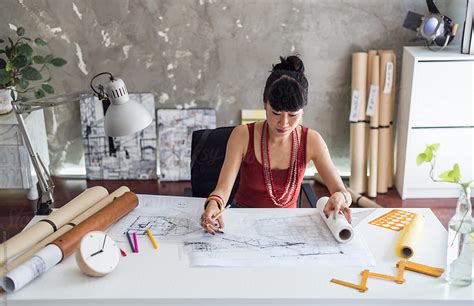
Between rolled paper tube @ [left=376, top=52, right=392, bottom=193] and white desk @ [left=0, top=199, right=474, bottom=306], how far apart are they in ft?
7.27

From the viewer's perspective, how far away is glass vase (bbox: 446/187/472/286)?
175cm

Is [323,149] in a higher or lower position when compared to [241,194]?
higher

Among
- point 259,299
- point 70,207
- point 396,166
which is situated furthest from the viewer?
point 396,166

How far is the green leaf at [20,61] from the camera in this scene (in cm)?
380

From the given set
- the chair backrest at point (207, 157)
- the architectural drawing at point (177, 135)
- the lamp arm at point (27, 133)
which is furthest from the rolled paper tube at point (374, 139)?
the lamp arm at point (27, 133)

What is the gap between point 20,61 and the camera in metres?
3.81

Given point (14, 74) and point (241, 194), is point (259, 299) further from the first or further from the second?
point (14, 74)

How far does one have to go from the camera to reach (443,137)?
3.88 m

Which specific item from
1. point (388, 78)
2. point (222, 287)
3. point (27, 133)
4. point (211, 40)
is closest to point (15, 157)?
point (211, 40)

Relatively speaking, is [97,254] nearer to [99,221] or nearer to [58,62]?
[99,221]

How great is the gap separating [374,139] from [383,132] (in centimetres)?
8

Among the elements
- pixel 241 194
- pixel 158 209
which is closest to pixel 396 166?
pixel 241 194

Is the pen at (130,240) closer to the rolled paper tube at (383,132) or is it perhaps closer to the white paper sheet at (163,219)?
the white paper sheet at (163,219)

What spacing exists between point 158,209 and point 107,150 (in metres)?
2.10
